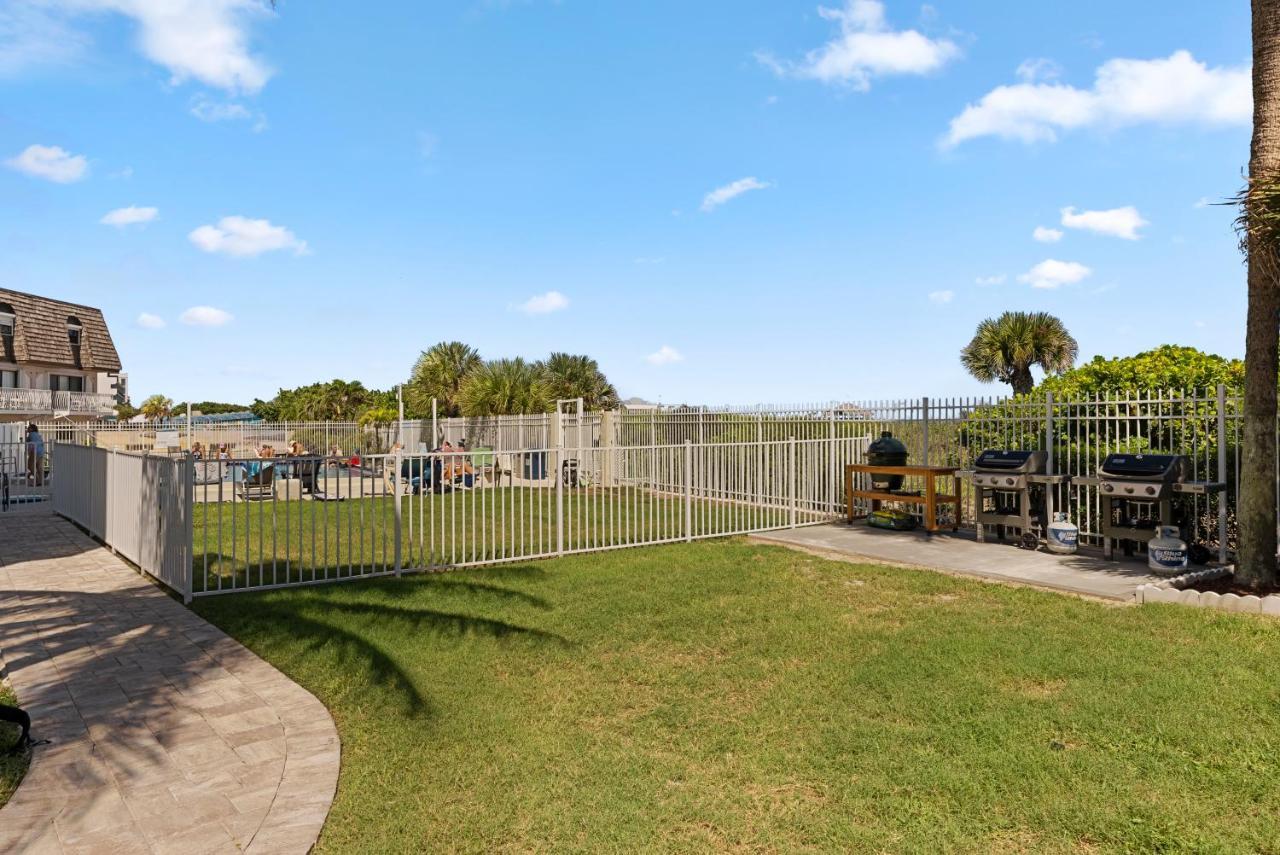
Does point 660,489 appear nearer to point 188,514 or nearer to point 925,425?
point 925,425

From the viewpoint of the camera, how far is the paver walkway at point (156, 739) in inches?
133

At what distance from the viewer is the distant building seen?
1470 inches

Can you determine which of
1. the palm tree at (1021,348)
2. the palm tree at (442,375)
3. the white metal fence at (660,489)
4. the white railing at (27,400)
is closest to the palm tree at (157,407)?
the white railing at (27,400)

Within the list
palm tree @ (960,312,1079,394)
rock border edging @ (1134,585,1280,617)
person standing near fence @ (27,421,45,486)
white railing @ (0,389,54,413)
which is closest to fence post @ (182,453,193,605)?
rock border edging @ (1134,585,1280,617)

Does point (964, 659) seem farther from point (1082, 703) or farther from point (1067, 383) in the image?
point (1067, 383)

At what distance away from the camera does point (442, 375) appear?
1412 inches

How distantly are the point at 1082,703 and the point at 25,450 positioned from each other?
927 inches

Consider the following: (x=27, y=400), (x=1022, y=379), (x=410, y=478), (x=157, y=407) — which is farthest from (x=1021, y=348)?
(x=157, y=407)

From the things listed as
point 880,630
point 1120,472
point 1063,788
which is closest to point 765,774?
point 1063,788

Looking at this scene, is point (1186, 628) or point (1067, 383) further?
point (1067, 383)

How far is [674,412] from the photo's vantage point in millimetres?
18781

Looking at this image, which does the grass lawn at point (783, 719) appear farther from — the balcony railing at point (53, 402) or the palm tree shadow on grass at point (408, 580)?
the balcony railing at point (53, 402)

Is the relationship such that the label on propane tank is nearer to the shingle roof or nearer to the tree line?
the tree line

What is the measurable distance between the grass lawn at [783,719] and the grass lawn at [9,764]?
153cm
